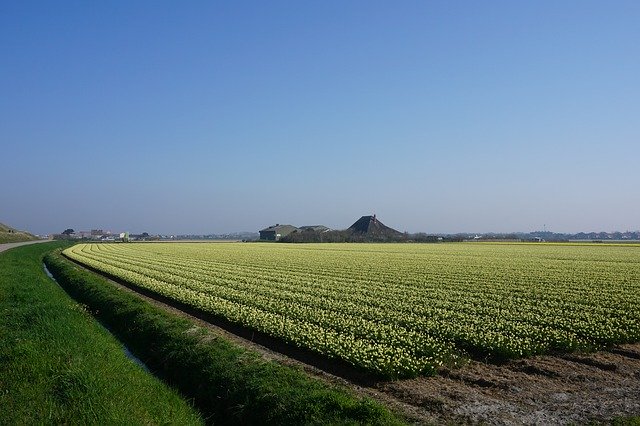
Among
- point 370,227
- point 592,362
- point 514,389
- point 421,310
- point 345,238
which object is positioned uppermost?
point 370,227

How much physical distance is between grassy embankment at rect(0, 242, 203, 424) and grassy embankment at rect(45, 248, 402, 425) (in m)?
Result: 0.65

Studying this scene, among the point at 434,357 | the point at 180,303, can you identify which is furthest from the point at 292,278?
the point at 434,357

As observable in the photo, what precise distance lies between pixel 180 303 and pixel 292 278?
8.89 m

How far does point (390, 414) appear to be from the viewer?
821 cm

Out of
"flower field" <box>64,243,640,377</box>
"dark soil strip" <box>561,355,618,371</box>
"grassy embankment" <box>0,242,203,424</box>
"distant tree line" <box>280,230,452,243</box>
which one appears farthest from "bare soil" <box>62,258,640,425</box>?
"distant tree line" <box>280,230,452,243</box>

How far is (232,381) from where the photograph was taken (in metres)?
10.6

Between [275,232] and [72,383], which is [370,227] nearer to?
[275,232]

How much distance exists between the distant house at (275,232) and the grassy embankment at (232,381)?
135 metres

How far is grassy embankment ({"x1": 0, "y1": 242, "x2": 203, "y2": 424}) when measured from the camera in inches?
334

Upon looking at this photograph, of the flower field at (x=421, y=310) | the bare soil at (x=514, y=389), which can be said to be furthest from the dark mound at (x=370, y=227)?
the bare soil at (x=514, y=389)

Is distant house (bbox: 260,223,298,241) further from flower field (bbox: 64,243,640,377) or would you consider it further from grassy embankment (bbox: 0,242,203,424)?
grassy embankment (bbox: 0,242,203,424)

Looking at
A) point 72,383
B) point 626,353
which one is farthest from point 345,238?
point 72,383

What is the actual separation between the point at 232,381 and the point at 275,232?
146026 millimetres

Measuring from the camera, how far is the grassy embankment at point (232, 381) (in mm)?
8492
